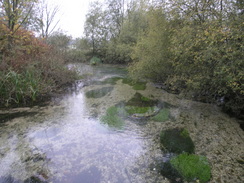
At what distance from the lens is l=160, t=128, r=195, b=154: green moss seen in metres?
3.80

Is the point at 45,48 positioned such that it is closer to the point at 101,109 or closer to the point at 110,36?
the point at 101,109

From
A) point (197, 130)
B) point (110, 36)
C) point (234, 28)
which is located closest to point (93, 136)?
point (197, 130)

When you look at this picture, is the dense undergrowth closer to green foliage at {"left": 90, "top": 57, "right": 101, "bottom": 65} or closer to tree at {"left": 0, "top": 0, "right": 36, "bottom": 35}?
tree at {"left": 0, "top": 0, "right": 36, "bottom": 35}

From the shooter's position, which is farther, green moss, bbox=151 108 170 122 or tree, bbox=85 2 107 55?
tree, bbox=85 2 107 55

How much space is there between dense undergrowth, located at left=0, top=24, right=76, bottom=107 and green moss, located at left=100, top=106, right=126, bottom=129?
323 centimetres

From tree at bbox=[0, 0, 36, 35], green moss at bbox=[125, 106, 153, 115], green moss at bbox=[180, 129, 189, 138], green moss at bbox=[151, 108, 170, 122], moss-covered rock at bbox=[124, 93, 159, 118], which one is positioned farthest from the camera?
tree at bbox=[0, 0, 36, 35]

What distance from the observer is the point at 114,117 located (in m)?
5.60

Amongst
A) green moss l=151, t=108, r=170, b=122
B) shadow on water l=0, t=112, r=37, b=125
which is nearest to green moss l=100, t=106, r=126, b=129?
green moss l=151, t=108, r=170, b=122

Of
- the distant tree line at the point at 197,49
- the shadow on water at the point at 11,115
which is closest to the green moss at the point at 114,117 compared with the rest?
the distant tree line at the point at 197,49

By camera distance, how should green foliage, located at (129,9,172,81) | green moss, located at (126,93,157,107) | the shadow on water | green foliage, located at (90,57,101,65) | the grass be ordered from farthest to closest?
green foliage, located at (90,57,101,65) < green foliage, located at (129,9,172,81) < green moss, located at (126,93,157,107) < the grass < the shadow on water

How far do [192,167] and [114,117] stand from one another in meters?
2.99

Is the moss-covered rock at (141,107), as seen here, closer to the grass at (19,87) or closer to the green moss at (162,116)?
the green moss at (162,116)

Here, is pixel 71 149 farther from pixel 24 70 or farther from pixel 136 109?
pixel 24 70

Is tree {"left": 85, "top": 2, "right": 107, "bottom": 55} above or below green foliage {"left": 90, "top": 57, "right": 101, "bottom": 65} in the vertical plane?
above
